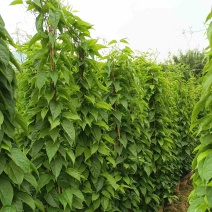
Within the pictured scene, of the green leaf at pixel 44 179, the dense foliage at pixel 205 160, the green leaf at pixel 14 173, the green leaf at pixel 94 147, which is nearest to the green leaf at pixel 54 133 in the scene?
the green leaf at pixel 44 179

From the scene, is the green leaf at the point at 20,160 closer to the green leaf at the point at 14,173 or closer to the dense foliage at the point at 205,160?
the green leaf at the point at 14,173

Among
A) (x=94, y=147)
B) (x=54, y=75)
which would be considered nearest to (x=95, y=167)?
(x=94, y=147)

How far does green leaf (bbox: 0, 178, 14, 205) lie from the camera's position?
1.76m

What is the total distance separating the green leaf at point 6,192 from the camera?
1761mm

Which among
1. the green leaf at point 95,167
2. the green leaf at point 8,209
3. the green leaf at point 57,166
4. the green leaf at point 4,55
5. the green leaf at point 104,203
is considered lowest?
the green leaf at point 104,203

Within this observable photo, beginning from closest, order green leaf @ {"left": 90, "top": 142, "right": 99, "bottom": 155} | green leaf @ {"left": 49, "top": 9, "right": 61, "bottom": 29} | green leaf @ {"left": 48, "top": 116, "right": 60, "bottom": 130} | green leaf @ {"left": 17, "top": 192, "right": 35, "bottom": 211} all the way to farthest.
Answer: green leaf @ {"left": 17, "top": 192, "right": 35, "bottom": 211} < green leaf @ {"left": 49, "top": 9, "right": 61, "bottom": 29} < green leaf @ {"left": 48, "top": 116, "right": 60, "bottom": 130} < green leaf @ {"left": 90, "top": 142, "right": 99, "bottom": 155}

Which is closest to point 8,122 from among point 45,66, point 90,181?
point 45,66

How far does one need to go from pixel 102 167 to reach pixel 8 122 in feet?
5.25

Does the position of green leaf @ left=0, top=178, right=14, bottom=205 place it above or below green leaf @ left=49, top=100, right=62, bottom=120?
below

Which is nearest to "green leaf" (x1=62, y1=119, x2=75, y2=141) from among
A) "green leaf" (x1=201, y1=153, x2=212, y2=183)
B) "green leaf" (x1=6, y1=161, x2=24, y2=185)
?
"green leaf" (x1=6, y1=161, x2=24, y2=185)

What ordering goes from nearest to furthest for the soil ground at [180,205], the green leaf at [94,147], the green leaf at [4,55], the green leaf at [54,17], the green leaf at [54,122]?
the green leaf at [4,55] → the green leaf at [54,17] → the green leaf at [54,122] → the green leaf at [94,147] → the soil ground at [180,205]

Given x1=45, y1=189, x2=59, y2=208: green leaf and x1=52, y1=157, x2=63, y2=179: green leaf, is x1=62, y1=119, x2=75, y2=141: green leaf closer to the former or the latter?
x1=52, y1=157, x2=63, y2=179: green leaf

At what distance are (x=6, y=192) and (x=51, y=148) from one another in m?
0.76

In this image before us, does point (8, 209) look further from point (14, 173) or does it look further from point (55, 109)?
point (55, 109)
